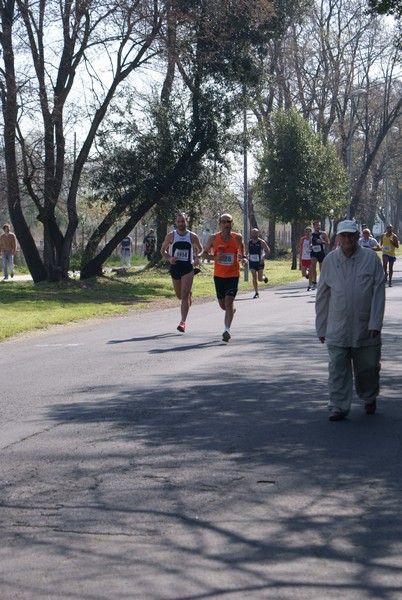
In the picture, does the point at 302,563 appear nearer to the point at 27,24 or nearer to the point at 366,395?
the point at 366,395

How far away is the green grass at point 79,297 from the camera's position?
2088 centimetres

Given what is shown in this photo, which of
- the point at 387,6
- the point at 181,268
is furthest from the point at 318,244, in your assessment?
the point at 387,6

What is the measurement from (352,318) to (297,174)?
4113cm

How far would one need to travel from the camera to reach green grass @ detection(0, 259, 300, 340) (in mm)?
20875

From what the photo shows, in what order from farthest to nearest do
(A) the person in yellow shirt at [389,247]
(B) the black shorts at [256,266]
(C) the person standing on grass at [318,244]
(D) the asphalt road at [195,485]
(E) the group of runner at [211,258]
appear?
(A) the person in yellow shirt at [389,247] < (C) the person standing on grass at [318,244] < (B) the black shorts at [256,266] < (E) the group of runner at [211,258] < (D) the asphalt road at [195,485]

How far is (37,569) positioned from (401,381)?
7.25 meters

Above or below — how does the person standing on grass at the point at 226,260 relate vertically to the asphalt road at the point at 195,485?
above

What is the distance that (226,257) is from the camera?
54.4ft

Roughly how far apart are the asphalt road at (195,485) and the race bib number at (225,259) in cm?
365

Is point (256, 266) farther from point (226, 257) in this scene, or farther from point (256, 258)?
point (226, 257)

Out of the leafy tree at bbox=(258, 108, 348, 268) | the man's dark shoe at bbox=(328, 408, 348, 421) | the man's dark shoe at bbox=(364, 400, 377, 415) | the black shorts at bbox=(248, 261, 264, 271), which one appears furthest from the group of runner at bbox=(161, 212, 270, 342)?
the leafy tree at bbox=(258, 108, 348, 268)

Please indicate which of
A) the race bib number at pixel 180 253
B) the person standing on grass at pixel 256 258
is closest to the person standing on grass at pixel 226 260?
the race bib number at pixel 180 253

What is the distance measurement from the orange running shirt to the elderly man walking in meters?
7.25

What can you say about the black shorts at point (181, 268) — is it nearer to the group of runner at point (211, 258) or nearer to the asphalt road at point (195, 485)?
the group of runner at point (211, 258)
